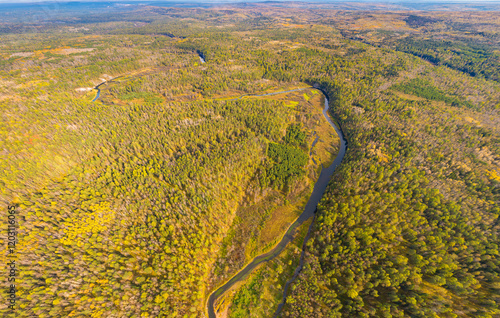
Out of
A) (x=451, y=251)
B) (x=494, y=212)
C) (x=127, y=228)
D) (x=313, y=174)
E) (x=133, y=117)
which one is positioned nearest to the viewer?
(x=451, y=251)

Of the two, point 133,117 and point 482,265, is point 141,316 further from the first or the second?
point 133,117

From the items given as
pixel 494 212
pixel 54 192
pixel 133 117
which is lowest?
pixel 494 212

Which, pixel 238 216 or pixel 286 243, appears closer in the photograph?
pixel 286 243

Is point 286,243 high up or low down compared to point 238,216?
down

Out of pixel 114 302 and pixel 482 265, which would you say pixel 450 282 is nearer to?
pixel 482 265

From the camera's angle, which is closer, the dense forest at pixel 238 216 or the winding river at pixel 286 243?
the dense forest at pixel 238 216

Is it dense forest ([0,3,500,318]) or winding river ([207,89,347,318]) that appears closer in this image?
dense forest ([0,3,500,318])

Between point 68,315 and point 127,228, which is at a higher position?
point 127,228

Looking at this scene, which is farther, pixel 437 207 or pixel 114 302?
pixel 437 207

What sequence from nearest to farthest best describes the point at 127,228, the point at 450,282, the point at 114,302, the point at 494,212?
the point at 114,302 → the point at 450,282 → the point at 127,228 → the point at 494,212

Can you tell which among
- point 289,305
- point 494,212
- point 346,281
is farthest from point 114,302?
point 494,212

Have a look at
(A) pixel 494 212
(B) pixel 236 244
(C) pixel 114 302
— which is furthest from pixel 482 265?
(C) pixel 114 302
